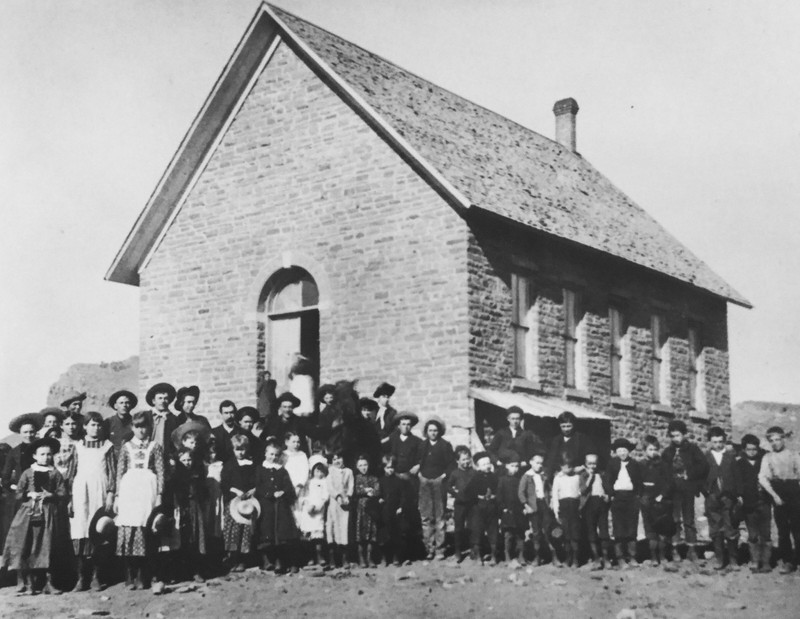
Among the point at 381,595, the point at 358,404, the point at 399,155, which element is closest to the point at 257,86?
the point at 399,155

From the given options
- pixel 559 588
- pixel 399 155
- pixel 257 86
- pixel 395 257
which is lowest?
pixel 559 588

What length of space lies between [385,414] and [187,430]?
312cm

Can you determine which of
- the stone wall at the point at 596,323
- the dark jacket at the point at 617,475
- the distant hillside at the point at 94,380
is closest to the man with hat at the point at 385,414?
the stone wall at the point at 596,323

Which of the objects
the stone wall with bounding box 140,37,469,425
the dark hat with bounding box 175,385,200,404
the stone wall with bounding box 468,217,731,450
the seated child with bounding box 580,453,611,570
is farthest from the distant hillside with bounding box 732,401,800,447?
the dark hat with bounding box 175,385,200,404

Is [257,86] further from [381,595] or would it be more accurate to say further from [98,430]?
[381,595]

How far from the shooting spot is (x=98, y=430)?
10.9 meters

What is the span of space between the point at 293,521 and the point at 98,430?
240cm

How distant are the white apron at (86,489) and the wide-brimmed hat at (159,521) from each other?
553 millimetres

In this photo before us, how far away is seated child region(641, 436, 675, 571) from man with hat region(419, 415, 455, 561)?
93.1 inches

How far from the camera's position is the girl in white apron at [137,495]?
→ 10625 millimetres

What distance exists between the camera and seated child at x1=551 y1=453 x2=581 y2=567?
12195mm

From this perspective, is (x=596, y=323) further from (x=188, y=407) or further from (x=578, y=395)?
(x=188, y=407)

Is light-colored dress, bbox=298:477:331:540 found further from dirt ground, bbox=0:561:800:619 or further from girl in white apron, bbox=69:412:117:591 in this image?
girl in white apron, bbox=69:412:117:591

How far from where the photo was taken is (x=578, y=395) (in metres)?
17.3
